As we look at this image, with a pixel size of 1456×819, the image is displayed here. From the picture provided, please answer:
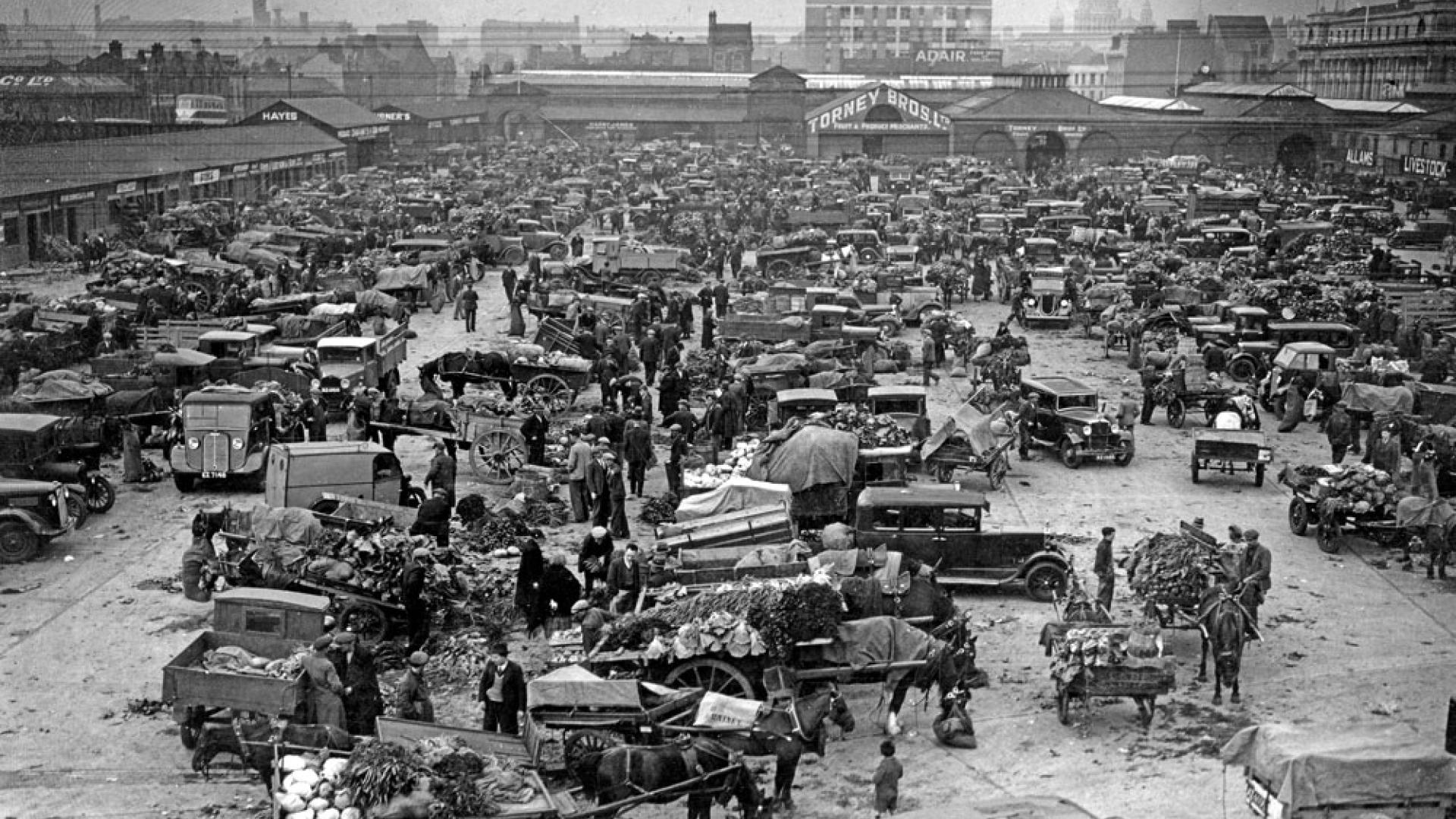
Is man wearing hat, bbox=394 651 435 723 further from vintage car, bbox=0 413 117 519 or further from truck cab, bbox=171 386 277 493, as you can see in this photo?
truck cab, bbox=171 386 277 493

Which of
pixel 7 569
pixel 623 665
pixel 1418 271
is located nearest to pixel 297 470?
pixel 7 569

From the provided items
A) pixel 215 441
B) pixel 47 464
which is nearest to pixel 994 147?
pixel 215 441

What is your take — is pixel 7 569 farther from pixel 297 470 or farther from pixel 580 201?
pixel 580 201

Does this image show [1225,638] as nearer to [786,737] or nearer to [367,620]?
[786,737]

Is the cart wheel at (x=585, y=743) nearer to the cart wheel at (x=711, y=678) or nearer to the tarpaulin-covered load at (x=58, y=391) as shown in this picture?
the cart wheel at (x=711, y=678)

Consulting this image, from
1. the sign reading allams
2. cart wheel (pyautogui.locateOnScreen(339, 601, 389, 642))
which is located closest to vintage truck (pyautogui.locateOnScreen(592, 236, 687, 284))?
cart wheel (pyautogui.locateOnScreen(339, 601, 389, 642))
